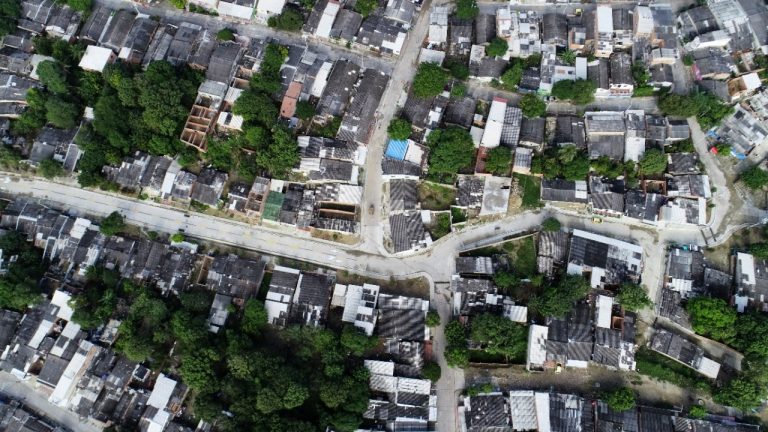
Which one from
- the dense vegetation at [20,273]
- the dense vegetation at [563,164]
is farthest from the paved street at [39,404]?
the dense vegetation at [563,164]

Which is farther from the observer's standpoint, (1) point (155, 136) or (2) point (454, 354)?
(1) point (155, 136)

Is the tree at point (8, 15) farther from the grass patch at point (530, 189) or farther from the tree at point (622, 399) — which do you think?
the tree at point (622, 399)

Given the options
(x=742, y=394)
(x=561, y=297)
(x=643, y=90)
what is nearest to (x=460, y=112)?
(x=643, y=90)

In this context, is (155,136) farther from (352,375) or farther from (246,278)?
(352,375)

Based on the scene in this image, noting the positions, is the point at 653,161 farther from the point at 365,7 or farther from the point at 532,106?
the point at 365,7

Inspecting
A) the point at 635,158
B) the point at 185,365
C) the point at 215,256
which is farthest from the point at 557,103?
the point at 185,365
